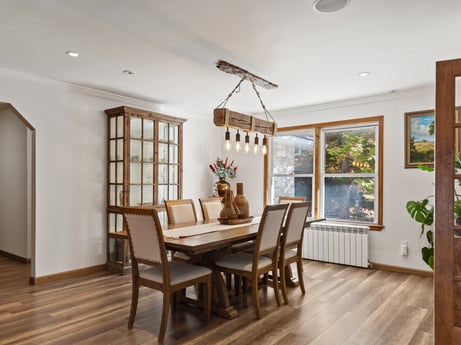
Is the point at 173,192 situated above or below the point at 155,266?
above

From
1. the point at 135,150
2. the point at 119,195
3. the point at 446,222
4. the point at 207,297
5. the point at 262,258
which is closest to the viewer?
the point at 446,222

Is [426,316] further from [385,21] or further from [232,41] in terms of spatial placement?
[232,41]

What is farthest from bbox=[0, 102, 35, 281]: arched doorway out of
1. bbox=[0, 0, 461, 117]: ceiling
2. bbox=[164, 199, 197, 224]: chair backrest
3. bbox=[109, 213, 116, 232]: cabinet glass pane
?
bbox=[164, 199, 197, 224]: chair backrest

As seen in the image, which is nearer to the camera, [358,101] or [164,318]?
[164,318]

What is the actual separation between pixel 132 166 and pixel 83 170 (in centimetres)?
63

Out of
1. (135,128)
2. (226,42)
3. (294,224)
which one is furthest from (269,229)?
(135,128)

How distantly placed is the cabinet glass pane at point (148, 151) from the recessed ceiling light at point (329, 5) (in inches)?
125

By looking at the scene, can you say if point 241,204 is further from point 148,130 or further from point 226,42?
point 148,130

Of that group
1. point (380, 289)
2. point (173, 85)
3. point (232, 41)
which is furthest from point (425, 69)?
point (173, 85)

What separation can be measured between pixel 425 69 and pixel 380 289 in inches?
99.8

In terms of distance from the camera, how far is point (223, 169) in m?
6.15

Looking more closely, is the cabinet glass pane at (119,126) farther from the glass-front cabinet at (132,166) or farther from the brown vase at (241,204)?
the brown vase at (241,204)

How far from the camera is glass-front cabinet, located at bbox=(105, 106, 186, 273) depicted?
4.52m

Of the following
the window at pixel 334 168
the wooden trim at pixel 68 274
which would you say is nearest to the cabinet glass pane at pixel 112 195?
the wooden trim at pixel 68 274
